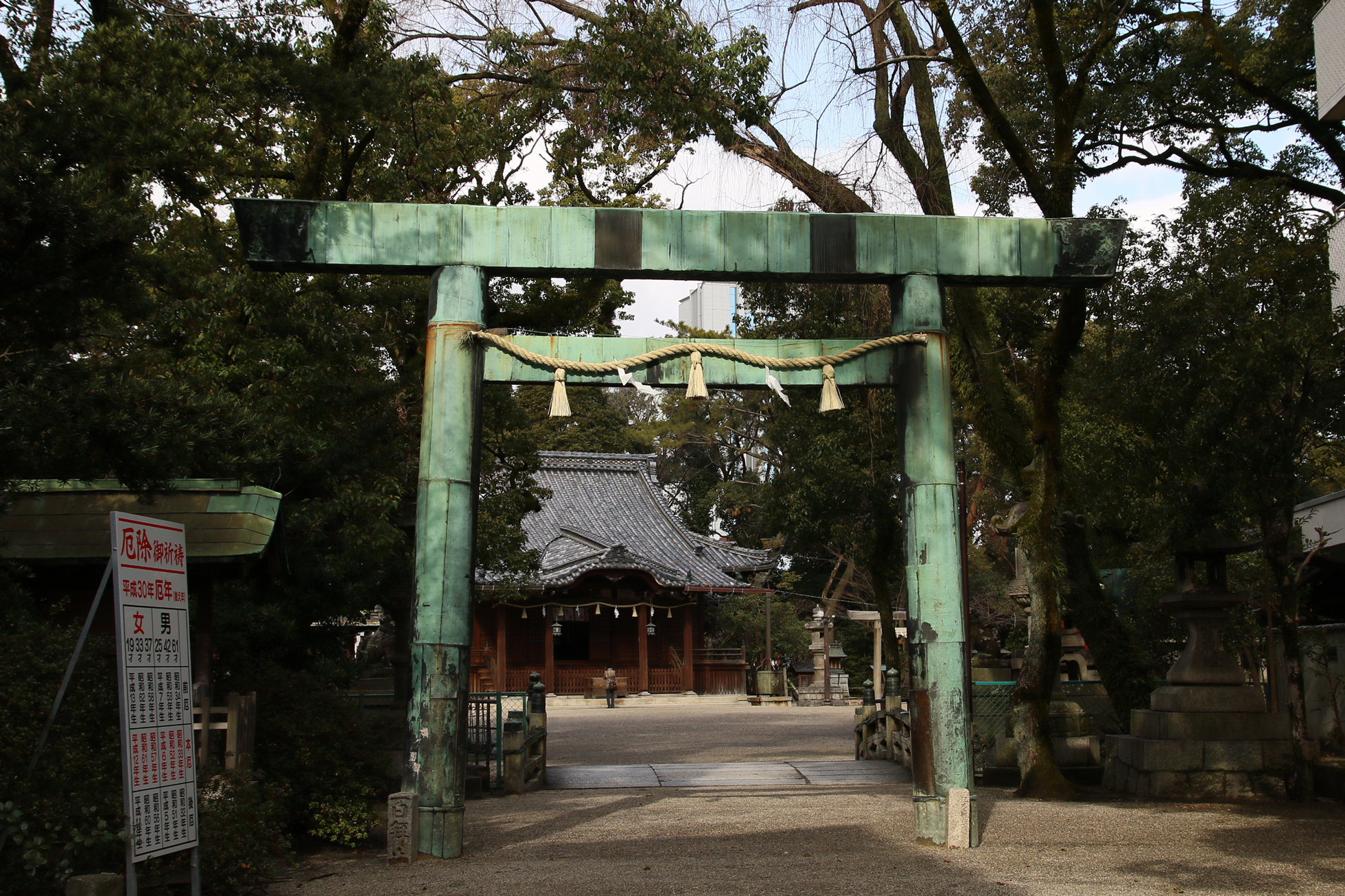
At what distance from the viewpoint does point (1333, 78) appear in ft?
29.4

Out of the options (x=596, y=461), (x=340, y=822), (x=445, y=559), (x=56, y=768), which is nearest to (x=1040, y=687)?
(x=445, y=559)

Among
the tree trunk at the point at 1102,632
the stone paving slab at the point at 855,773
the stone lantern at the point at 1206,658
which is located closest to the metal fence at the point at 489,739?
the stone paving slab at the point at 855,773

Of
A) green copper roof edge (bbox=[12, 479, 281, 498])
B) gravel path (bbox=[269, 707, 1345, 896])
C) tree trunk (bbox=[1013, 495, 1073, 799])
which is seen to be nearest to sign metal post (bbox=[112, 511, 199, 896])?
gravel path (bbox=[269, 707, 1345, 896])

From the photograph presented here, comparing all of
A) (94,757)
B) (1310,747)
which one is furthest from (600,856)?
(1310,747)

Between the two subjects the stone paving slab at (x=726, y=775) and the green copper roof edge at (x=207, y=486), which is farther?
the stone paving slab at (x=726, y=775)

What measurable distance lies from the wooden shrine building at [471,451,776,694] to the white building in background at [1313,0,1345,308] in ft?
67.1

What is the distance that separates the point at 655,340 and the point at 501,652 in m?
22.7

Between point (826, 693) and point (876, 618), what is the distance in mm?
4079

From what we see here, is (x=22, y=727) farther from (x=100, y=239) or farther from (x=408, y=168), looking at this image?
(x=408, y=168)

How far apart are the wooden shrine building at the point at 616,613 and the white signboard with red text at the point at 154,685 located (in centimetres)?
2102

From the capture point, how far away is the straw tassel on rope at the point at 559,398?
22.6ft

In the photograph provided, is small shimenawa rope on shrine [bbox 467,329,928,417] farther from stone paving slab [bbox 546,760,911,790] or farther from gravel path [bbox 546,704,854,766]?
gravel path [bbox 546,704,854,766]

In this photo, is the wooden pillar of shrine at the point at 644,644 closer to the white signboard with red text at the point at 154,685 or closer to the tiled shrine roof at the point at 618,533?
the tiled shrine roof at the point at 618,533

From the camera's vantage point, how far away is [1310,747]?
31.8 ft
